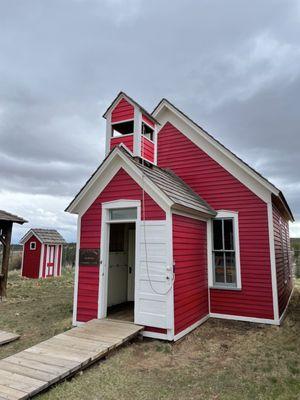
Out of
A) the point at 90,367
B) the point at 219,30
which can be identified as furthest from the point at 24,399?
the point at 219,30

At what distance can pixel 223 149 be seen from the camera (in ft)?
28.6

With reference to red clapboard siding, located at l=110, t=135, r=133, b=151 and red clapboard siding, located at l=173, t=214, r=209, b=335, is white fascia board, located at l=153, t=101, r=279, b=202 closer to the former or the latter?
red clapboard siding, located at l=173, t=214, r=209, b=335

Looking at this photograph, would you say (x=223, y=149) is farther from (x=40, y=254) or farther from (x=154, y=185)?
(x=40, y=254)

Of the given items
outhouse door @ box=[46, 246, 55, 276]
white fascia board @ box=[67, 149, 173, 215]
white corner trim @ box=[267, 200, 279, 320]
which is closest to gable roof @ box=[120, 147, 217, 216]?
white fascia board @ box=[67, 149, 173, 215]

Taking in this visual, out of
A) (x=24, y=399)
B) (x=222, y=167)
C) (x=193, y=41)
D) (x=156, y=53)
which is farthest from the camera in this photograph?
(x=156, y=53)

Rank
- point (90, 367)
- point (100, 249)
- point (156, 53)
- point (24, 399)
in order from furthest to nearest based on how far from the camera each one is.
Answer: point (156, 53), point (100, 249), point (90, 367), point (24, 399)

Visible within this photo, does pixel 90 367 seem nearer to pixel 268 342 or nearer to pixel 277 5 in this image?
pixel 268 342

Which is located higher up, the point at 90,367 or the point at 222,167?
the point at 222,167

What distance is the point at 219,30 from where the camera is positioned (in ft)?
29.2

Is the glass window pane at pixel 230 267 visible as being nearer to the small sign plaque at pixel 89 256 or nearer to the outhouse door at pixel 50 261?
the small sign plaque at pixel 89 256

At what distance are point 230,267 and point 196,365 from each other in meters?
3.98

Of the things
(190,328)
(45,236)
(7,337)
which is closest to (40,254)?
(45,236)

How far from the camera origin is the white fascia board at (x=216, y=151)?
26.6ft

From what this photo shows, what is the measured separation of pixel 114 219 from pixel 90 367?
3557mm
